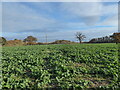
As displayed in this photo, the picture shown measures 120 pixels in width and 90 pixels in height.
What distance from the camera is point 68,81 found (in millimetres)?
3369

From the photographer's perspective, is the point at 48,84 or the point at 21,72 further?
the point at 21,72

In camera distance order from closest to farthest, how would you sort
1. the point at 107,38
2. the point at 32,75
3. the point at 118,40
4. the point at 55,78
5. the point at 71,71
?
the point at 55,78
the point at 32,75
the point at 71,71
the point at 118,40
the point at 107,38

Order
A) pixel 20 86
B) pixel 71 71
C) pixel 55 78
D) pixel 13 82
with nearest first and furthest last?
pixel 20 86, pixel 13 82, pixel 55 78, pixel 71 71

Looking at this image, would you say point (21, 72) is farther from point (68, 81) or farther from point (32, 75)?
point (68, 81)

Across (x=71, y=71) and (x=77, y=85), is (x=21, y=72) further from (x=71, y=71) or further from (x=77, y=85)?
(x=77, y=85)

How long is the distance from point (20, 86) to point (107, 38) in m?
34.5

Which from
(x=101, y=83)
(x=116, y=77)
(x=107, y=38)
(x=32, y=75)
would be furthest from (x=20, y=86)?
(x=107, y=38)

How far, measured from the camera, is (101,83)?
334 centimetres

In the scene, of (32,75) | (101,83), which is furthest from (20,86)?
(101,83)

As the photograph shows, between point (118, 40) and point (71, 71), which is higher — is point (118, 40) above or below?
above

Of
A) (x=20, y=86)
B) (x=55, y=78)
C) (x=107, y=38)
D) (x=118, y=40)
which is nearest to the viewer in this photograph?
(x=20, y=86)

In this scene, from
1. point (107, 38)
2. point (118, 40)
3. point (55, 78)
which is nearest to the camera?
point (55, 78)

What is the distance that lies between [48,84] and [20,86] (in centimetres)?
88

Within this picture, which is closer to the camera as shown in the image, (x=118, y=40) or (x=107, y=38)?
(x=118, y=40)
